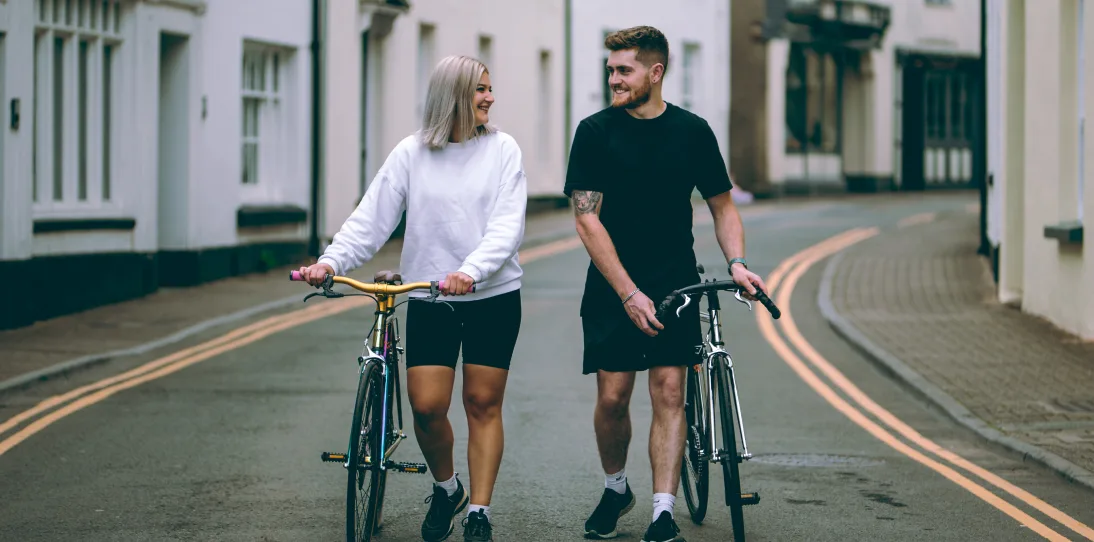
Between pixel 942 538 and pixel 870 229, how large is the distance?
21256 mm

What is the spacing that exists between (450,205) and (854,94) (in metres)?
37.4

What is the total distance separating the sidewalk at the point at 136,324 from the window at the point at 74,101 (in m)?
1.32

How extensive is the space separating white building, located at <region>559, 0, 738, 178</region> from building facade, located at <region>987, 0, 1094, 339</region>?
1682 centimetres

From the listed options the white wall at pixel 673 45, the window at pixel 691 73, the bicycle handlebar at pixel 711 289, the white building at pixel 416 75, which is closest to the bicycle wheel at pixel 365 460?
the bicycle handlebar at pixel 711 289

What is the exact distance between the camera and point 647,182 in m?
6.62

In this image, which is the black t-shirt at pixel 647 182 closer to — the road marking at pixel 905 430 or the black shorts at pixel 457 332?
the black shorts at pixel 457 332

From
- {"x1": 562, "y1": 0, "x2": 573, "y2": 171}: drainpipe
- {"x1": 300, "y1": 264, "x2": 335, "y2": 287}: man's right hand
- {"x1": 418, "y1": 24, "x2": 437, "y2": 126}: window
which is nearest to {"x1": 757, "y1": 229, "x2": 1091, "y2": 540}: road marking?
{"x1": 300, "y1": 264, "x2": 335, "y2": 287}: man's right hand

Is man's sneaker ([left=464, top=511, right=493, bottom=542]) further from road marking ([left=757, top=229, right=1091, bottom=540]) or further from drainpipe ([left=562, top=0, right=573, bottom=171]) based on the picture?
drainpipe ([left=562, top=0, right=573, bottom=171])

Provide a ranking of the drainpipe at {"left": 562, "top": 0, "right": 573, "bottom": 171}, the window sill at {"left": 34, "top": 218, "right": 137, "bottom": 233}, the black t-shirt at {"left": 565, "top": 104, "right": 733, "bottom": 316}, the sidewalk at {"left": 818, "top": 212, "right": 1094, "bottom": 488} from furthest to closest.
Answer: the drainpipe at {"left": 562, "top": 0, "right": 573, "bottom": 171} → the window sill at {"left": 34, "top": 218, "right": 137, "bottom": 233} → the sidewalk at {"left": 818, "top": 212, "right": 1094, "bottom": 488} → the black t-shirt at {"left": 565, "top": 104, "right": 733, "bottom": 316}

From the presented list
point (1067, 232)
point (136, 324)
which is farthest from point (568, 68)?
point (1067, 232)

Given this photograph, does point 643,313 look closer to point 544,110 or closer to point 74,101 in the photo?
point 74,101

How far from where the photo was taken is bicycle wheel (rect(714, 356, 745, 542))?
627 cm

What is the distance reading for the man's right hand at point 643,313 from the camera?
6430mm

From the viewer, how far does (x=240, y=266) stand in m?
20.4
